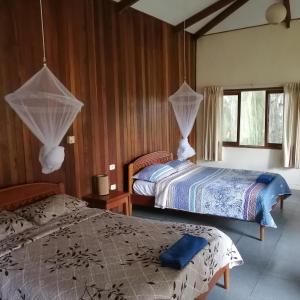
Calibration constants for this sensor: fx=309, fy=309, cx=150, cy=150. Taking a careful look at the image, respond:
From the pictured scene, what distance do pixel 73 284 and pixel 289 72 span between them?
16.8ft

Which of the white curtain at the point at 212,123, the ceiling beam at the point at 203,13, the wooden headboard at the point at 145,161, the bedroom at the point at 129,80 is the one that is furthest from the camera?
the white curtain at the point at 212,123

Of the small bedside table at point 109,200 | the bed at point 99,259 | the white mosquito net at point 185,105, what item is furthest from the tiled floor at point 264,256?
the white mosquito net at point 185,105

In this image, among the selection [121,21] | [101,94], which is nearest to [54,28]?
[101,94]

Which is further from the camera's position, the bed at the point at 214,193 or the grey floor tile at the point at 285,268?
the bed at the point at 214,193

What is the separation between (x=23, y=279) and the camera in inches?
71.3

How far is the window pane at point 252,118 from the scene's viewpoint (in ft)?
19.1

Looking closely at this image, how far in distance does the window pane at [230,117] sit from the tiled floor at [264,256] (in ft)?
6.61

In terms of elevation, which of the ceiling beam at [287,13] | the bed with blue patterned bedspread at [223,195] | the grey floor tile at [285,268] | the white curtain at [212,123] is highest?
the ceiling beam at [287,13]

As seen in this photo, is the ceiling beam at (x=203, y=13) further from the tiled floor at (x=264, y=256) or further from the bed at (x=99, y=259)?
the bed at (x=99, y=259)

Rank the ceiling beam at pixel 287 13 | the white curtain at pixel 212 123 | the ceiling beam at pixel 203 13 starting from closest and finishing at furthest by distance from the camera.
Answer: the ceiling beam at pixel 287 13 → the ceiling beam at pixel 203 13 → the white curtain at pixel 212 123

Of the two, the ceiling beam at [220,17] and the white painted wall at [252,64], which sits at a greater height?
the ceiling beam at [220,17]

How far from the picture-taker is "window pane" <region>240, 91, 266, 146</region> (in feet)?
19.1

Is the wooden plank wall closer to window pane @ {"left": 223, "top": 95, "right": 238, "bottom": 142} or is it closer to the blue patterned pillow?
the blue patterned pillow

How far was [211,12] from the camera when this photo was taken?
519cm
